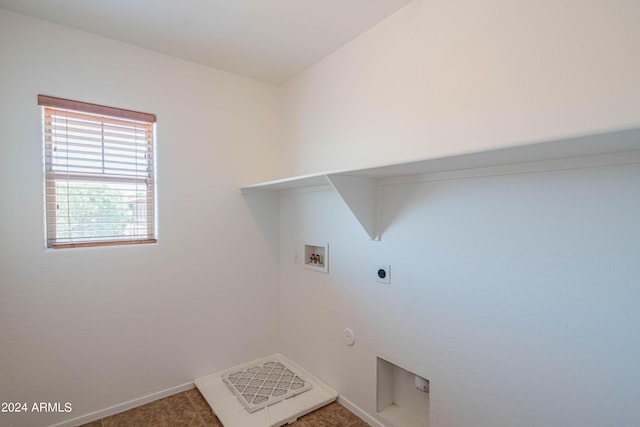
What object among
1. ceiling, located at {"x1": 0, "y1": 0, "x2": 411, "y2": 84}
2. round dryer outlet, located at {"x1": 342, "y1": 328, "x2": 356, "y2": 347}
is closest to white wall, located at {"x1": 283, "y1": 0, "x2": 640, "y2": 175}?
ceiling, located at {"x1": 0, "y1": 0, "x2": 411, "y2": 84}

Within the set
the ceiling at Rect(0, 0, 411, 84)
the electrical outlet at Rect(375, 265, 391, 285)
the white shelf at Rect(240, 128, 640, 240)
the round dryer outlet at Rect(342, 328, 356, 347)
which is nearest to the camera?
the white shelf at Rect(240, 128, 640, 240)

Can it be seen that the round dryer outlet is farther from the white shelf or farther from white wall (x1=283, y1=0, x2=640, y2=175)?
white wall (x1=283, y1=0, x2=640, y2=175)

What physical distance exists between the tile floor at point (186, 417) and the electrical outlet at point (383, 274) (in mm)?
900

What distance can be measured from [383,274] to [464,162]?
808 millimetres

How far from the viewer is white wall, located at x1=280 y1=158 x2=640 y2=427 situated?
1040 mm

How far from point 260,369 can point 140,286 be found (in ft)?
3.66

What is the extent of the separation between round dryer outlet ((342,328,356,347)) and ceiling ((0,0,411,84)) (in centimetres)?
191

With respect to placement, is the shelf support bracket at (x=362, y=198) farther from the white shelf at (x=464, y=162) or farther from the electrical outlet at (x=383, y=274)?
the electrical outlet at (x=383, y=274)

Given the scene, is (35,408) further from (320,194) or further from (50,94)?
(320,194)

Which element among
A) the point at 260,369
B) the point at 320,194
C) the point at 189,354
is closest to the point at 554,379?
the point at 320,194

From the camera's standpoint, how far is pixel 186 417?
6.37ft

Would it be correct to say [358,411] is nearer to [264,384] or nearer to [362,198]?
[264,384]

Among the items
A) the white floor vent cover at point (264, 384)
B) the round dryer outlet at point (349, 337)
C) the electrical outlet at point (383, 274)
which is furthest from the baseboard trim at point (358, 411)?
the electrical outlet at point (383, 274)

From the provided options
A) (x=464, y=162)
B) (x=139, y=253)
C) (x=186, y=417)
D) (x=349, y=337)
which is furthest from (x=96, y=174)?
(x=464, y=162)
